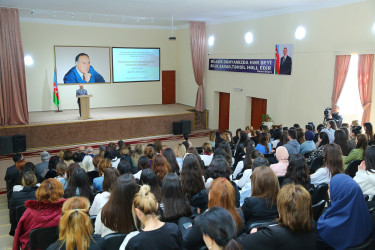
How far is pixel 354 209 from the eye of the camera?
2.40 meters

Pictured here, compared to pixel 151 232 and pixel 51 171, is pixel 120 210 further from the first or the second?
pixel 51 171

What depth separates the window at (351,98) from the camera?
27.4 feet

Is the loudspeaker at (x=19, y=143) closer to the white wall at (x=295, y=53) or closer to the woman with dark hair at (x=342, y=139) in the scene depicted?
the white wall at (x=295, y=53)

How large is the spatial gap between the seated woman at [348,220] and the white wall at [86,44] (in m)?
12.4

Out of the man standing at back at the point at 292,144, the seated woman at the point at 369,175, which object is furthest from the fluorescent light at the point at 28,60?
the seated woman at the point at 369,175

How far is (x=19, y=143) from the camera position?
9906mm

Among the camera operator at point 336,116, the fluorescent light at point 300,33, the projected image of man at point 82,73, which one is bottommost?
the camera operator at point 336,116

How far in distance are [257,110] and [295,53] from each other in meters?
2.65

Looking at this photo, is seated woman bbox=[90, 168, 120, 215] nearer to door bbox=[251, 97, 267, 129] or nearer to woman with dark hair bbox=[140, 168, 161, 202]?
woman with dark hair bbox=[140, 168, 161, 202]

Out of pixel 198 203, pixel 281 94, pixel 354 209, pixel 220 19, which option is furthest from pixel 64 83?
pixel 354 209

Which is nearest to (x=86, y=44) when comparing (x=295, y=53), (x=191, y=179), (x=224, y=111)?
(x=224, y=111)

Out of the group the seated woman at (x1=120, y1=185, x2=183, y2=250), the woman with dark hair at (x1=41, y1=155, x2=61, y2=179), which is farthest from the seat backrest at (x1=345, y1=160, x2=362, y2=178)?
the woman with dark hair at (x1=41, y1=155, x2=61, y2=179)

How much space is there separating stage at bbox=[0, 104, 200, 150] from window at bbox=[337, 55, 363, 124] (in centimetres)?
593

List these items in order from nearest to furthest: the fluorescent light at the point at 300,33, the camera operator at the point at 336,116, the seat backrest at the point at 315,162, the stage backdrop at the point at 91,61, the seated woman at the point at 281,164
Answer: the seated woman at the point at 281,164 → the seat backrest at the point at 315,162 → the camera operator at the point at 336,116 → the fluorescent light at the point at 300,33 → the stage backdrop at the point at 91,61
